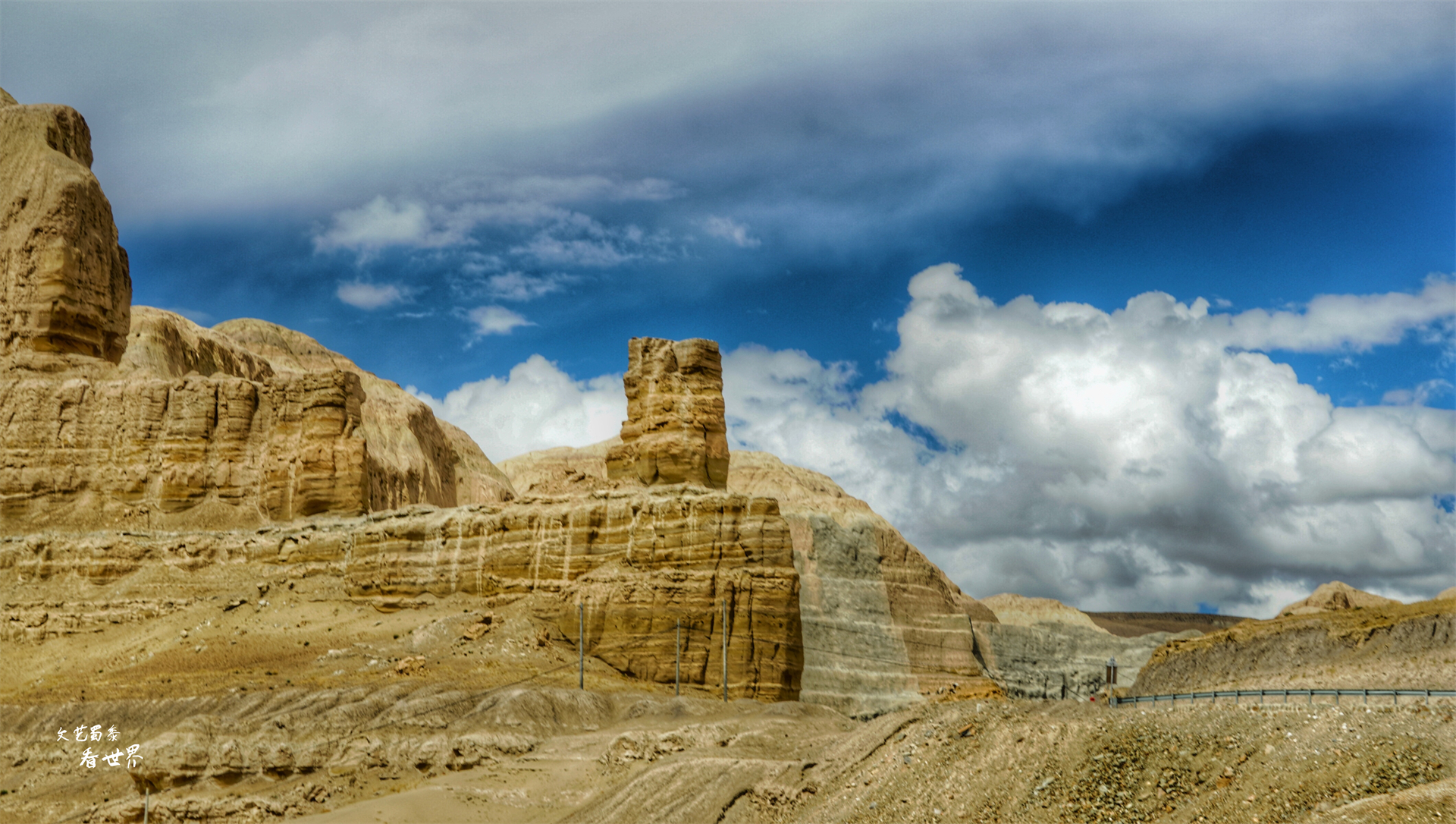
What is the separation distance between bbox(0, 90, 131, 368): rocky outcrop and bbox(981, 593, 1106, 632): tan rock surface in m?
89.3

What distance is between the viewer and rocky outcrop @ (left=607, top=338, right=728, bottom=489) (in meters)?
75.3

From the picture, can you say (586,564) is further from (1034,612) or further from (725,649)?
(1034,612)

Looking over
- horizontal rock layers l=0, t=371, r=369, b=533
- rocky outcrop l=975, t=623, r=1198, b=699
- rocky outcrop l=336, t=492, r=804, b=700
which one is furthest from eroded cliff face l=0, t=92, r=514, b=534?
rocky outcrop l=975, t=623, r=1198, b=699

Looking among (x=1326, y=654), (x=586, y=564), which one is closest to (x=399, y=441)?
(x=586, y=564)

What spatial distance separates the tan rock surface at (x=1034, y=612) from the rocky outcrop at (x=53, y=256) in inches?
3517

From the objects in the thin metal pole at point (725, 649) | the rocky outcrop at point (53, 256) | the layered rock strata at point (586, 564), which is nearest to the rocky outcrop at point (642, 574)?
the layered rock strata at point (586, 564)

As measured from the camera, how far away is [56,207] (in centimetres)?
8756

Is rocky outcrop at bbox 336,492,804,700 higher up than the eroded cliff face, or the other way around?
the eroded cliff face

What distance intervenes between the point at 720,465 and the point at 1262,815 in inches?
2008

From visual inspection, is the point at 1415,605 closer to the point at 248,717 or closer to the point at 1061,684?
Result: the point at 248,717

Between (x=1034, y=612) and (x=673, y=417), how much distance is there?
85.2 m

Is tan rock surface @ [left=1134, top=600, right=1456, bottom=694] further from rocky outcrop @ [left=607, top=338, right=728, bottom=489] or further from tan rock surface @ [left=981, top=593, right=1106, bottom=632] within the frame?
tan rock surface @ [left=981, top=593, right=1106, bottom=632]

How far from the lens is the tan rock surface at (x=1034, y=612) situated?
148 metres

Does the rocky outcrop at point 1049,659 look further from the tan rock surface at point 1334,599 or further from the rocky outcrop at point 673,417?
the rocky outcrop at point 673,417
